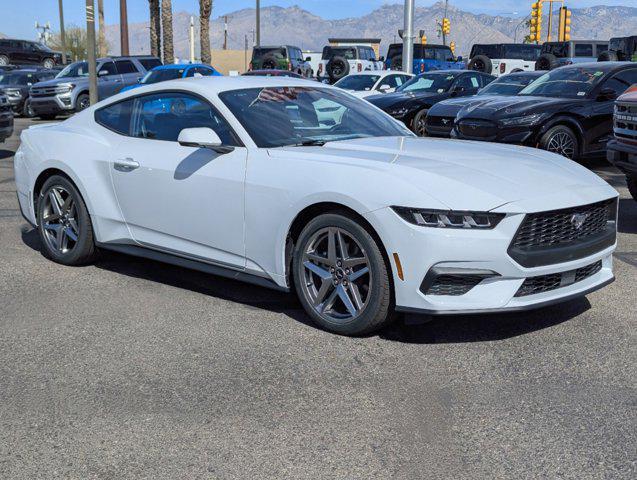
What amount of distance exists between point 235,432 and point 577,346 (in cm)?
214

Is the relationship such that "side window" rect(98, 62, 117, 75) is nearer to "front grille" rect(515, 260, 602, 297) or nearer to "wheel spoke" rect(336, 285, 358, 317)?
"wheel spoke" rect(336, 285, 358, 317)

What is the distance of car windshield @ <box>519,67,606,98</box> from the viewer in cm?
1219

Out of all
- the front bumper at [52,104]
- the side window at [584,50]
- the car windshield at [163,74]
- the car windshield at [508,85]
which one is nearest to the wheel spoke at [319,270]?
the car windshield at [508,85]

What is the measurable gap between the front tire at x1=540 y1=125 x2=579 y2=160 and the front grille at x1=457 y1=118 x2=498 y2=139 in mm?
713

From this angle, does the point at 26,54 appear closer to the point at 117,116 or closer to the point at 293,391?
the point at 117,116

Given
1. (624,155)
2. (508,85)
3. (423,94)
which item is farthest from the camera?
(423,94)

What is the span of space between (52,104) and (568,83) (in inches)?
629

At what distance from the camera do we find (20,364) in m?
4.41

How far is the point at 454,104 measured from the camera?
14.4 metres

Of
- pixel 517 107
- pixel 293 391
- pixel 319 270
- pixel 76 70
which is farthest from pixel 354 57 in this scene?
pixel 293 391

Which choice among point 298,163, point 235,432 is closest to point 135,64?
point 298,163

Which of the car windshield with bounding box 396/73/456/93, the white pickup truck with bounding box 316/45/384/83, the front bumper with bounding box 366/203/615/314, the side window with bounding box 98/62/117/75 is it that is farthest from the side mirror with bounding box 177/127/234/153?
the white pickup truck with bounding box 316/45/384/83

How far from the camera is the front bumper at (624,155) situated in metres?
7.56

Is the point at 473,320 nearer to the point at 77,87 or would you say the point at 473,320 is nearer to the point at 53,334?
the point at 53,334
